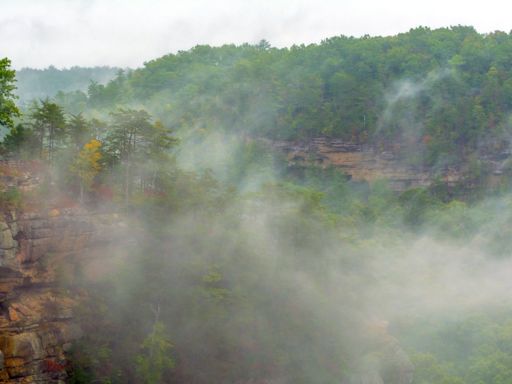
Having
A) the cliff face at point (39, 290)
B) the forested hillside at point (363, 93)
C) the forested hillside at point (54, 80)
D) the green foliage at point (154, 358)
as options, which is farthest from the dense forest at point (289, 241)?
the forested hillside at point (54, 80)

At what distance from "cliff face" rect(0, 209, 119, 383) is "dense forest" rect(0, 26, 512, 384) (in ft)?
2.68

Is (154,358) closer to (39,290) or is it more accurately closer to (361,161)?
(39,290)

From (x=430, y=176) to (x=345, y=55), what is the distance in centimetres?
1985

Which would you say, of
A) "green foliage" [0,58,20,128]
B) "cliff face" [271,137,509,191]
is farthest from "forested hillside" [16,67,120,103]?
"green foliage" [0,58,20,128]

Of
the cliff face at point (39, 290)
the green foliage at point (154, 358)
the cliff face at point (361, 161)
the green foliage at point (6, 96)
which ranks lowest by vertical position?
the green foliage at point (154, 358)

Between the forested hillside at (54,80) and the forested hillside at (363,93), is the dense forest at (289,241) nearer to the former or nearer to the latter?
the forested hillside at (363,93)

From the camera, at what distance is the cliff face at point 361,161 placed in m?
76.6

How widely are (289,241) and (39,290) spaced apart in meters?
15.7

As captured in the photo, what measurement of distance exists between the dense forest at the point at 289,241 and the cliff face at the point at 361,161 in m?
0.88

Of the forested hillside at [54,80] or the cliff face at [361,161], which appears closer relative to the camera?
the cliff face at [361,161]

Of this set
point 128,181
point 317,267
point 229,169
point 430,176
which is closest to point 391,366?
point 317,267

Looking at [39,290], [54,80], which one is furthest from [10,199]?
[54,80]

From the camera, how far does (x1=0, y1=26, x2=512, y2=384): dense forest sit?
127ft

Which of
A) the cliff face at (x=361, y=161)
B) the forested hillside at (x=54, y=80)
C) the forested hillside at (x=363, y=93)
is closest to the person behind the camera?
the cliff face at (x=361, y=161)
